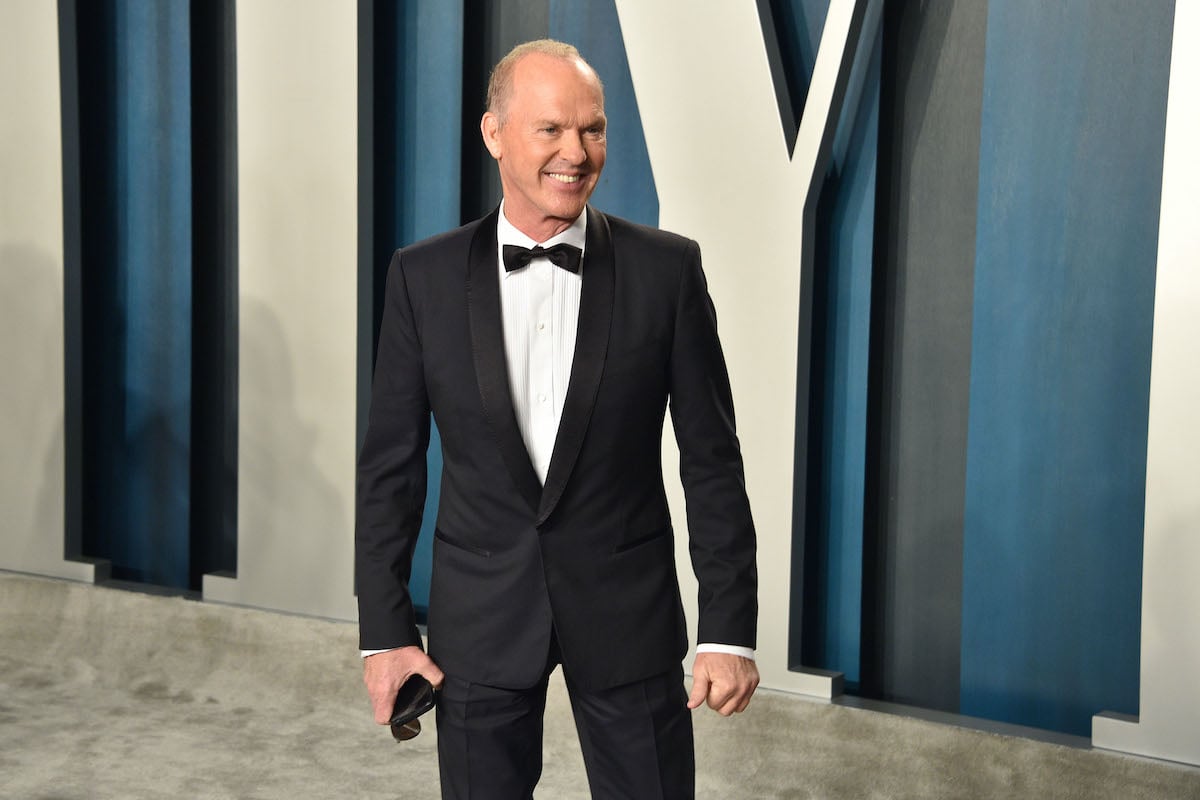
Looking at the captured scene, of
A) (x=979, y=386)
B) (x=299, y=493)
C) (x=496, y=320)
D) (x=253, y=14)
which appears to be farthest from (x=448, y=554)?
(x=253, y=14)

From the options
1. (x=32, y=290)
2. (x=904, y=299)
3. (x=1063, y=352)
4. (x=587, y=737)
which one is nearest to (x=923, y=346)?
(x=904, y=299)

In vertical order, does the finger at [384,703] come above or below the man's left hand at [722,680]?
below

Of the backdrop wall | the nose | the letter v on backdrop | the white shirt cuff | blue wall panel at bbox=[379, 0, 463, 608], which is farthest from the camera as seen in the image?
blue wall panel at bbox=[379, 0, 463, 608]

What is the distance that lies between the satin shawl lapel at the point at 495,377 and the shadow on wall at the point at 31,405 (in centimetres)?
291

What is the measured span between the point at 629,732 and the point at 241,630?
246 cm

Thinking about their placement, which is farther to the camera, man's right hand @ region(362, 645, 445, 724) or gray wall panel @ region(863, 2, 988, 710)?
gray wall panel @ region(863, 2, 988, 710)

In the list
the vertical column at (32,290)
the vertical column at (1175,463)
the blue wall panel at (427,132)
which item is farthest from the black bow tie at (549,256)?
the vertical column at (32,290)

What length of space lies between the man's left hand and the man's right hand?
330 millimetres

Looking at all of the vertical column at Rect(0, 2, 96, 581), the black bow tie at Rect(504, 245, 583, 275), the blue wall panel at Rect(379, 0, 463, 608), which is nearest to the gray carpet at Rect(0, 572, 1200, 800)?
the vertical column at Rect(0, 2, 96, 581)

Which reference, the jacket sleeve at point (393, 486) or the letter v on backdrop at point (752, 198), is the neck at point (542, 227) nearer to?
the jacket sleeve at point (393, 486)

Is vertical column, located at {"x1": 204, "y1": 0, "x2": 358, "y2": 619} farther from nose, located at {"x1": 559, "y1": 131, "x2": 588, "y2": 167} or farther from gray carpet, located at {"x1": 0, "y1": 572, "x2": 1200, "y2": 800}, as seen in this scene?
nose, located at {"x1": 559, "y1": 131, "x2": 588, "y2": 167}

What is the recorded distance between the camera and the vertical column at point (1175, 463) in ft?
9.20

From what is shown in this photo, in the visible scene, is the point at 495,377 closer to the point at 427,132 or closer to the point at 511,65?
the point at 511,65

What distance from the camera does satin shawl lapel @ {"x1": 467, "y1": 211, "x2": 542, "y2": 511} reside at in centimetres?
168
